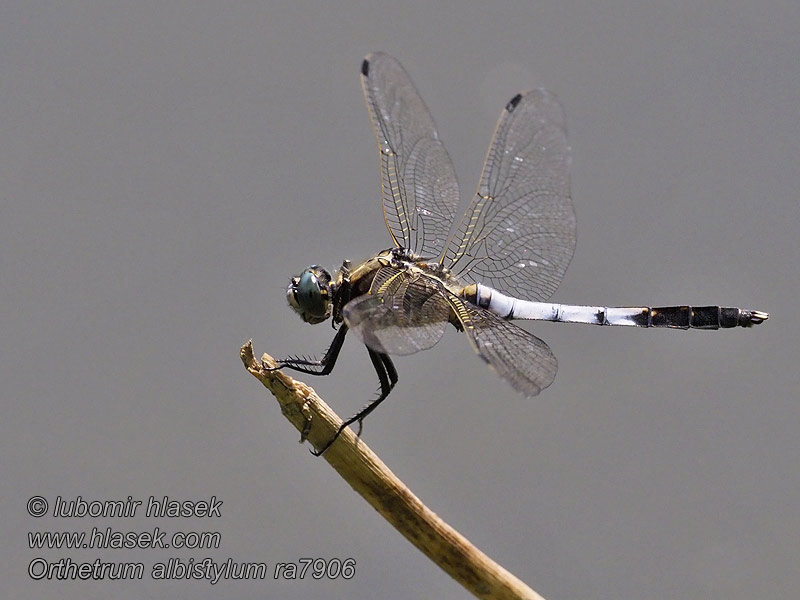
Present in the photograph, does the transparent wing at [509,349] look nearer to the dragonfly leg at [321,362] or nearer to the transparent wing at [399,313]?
the transparent wing at [399,313]

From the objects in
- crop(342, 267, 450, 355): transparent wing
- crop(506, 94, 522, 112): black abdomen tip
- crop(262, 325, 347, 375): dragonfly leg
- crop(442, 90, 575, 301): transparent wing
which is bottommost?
crop(262, 325, 347, 375): dragonfly leg

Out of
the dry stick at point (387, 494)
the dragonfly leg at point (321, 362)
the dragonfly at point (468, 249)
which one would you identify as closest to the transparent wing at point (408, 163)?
the dragonfly at point (468, 249)

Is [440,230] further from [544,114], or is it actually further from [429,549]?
[429,549]

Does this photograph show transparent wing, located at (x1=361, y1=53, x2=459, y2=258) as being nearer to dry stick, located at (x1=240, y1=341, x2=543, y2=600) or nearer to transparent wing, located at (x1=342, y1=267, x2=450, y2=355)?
transparent wing, located at (x1=342, y1=267, x2=450, y2=355)

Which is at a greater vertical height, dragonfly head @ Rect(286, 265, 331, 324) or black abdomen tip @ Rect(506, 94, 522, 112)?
black abdomen tip @ Rect(506, 94, 522, 112)

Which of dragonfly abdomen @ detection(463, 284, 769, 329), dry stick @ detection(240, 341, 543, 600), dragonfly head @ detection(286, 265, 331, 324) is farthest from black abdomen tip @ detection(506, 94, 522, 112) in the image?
dry stick @ detection(240, 341, 543, 600)
